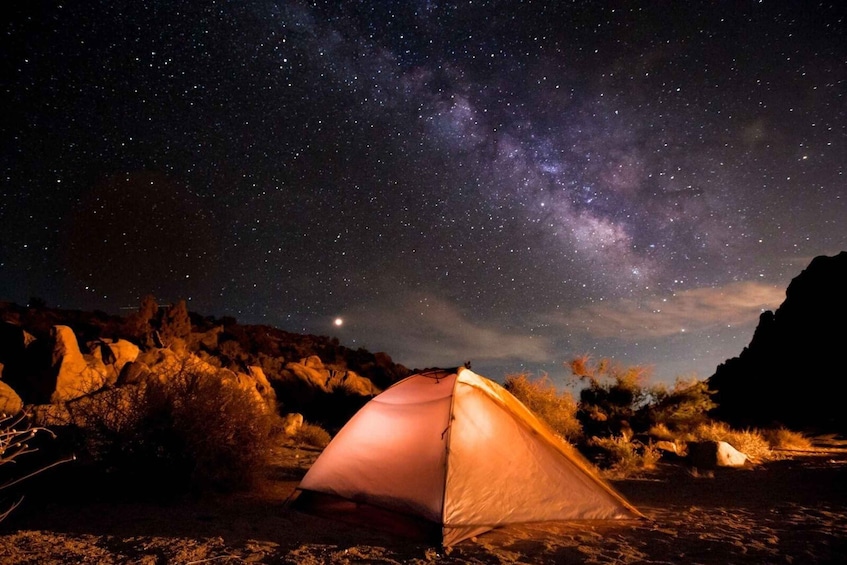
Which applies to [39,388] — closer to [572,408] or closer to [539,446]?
[539,446]

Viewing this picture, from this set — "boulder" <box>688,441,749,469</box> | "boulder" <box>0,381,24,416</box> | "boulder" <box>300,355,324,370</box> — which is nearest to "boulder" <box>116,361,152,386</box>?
"boulder" <box>0,381,24,416</box>

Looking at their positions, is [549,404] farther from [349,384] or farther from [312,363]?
[312,363]

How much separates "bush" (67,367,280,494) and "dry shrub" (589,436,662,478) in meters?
7.39

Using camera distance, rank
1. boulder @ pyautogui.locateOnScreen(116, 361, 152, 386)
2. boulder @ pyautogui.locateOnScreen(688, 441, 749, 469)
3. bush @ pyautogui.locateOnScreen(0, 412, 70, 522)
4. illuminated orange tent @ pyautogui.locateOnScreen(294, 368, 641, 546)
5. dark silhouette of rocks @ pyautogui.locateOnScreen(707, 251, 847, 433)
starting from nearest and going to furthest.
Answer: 1. bush @ pyautogui.locateOnScreen(0, 412, 70, 522)
2. illuminated orange tent @ pyautogui.locateOnScreen(294, 368, 641, 546)
3. boulder @ pyautogui.locateOnScreen(688, 441, 749, 469)
4. boulder @ pyautogui.locateOnScreen(116, 361, 152, 386)
5. dark silhouette of rocks @ pyautogui.locateOnScreen(707, 251, 847, 433)

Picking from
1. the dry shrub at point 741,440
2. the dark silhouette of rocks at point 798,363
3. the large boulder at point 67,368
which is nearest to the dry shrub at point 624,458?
the dry shrub at point 741,440

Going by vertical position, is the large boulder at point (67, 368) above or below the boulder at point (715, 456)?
above

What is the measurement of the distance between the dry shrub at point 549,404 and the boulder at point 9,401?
488 inches

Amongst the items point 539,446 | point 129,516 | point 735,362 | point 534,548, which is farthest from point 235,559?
point 735,362

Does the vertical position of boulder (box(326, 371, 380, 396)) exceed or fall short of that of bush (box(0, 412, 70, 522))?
it exceeds it

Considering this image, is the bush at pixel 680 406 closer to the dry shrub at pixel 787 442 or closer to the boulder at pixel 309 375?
the dry shrub at pixel 787 442

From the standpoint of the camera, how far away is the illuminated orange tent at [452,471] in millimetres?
5410

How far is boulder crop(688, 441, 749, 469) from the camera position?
398 inches

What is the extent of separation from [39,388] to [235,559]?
11404mm

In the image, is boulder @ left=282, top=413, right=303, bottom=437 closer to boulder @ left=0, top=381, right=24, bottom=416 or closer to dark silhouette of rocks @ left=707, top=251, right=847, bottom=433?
boulder @ left=0, top=381, right=24, bottom=416
